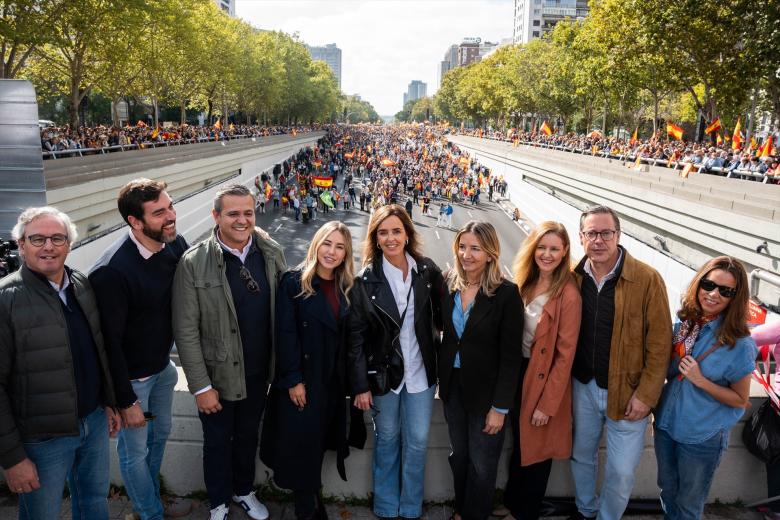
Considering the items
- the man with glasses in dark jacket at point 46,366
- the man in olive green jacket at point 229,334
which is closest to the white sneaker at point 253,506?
the man in olive green jacket at point 229,334

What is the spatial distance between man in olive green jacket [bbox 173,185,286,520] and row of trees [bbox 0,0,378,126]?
830 inches

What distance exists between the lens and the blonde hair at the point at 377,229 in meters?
3.37

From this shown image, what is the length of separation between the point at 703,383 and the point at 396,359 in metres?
1.71

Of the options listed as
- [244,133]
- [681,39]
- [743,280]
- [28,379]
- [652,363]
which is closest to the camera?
[28,379]

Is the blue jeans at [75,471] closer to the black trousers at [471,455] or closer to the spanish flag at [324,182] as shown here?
the black trousers at [471,455]

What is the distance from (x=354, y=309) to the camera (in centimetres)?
326

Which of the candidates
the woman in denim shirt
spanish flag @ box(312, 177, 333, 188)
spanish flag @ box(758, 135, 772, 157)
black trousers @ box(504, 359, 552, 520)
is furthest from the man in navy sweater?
spanish flag @ box(312, 177, 333, 188)

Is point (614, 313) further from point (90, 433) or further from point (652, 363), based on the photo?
point (90, 433)

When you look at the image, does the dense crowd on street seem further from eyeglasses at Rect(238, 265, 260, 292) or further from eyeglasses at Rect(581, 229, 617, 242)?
eyeglasses at Rect(238, 265, 260, 292)

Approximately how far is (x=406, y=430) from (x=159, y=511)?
159 cm

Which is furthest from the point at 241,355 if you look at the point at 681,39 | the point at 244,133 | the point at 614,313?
the point at 244,133

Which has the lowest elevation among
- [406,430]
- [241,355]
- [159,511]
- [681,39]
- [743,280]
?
[159,511]

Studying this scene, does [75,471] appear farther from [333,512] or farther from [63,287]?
[333,512]

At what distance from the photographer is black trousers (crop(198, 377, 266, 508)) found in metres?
3.39
